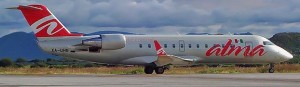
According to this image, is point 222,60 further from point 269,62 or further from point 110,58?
point 110,58

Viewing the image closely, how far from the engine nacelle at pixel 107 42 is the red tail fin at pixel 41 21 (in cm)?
182

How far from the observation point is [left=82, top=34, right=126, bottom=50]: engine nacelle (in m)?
45.2

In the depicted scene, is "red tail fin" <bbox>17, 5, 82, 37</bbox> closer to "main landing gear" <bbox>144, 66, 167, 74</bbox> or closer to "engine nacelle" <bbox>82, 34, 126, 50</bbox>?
"engine nacelle" <bbox>82, 34, 126, 50</bbox>

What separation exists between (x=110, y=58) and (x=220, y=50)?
7.39m

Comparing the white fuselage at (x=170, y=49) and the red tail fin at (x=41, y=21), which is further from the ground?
the red tail fin at (x=41, y=21)

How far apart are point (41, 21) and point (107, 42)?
4274 millimetres

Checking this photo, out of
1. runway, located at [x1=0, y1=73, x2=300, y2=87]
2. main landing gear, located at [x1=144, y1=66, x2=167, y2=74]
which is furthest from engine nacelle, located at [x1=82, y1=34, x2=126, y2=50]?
runway, located at [x1=0, y1=73, x2=300, y2=87]

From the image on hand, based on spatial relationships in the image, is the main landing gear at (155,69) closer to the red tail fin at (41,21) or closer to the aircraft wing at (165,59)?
the aircraft wing at (165,59)

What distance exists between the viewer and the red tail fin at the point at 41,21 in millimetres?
44688

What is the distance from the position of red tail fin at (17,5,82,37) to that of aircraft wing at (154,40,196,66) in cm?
601

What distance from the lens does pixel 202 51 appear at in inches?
1890

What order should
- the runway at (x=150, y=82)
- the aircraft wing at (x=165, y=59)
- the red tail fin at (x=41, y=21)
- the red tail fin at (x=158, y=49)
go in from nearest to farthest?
the runway at (x=150, y=82) → the red tail fin at (x=41, y=21) → the aircraft wing at (x=165, y=59) → the red tail fin at (x=158, y=49)

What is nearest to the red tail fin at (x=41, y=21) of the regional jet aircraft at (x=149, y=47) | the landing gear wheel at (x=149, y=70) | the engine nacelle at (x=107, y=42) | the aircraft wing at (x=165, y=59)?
the regional jet aircraft at (x=149, y=47)

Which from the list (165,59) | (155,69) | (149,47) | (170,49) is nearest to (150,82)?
(165,59)
